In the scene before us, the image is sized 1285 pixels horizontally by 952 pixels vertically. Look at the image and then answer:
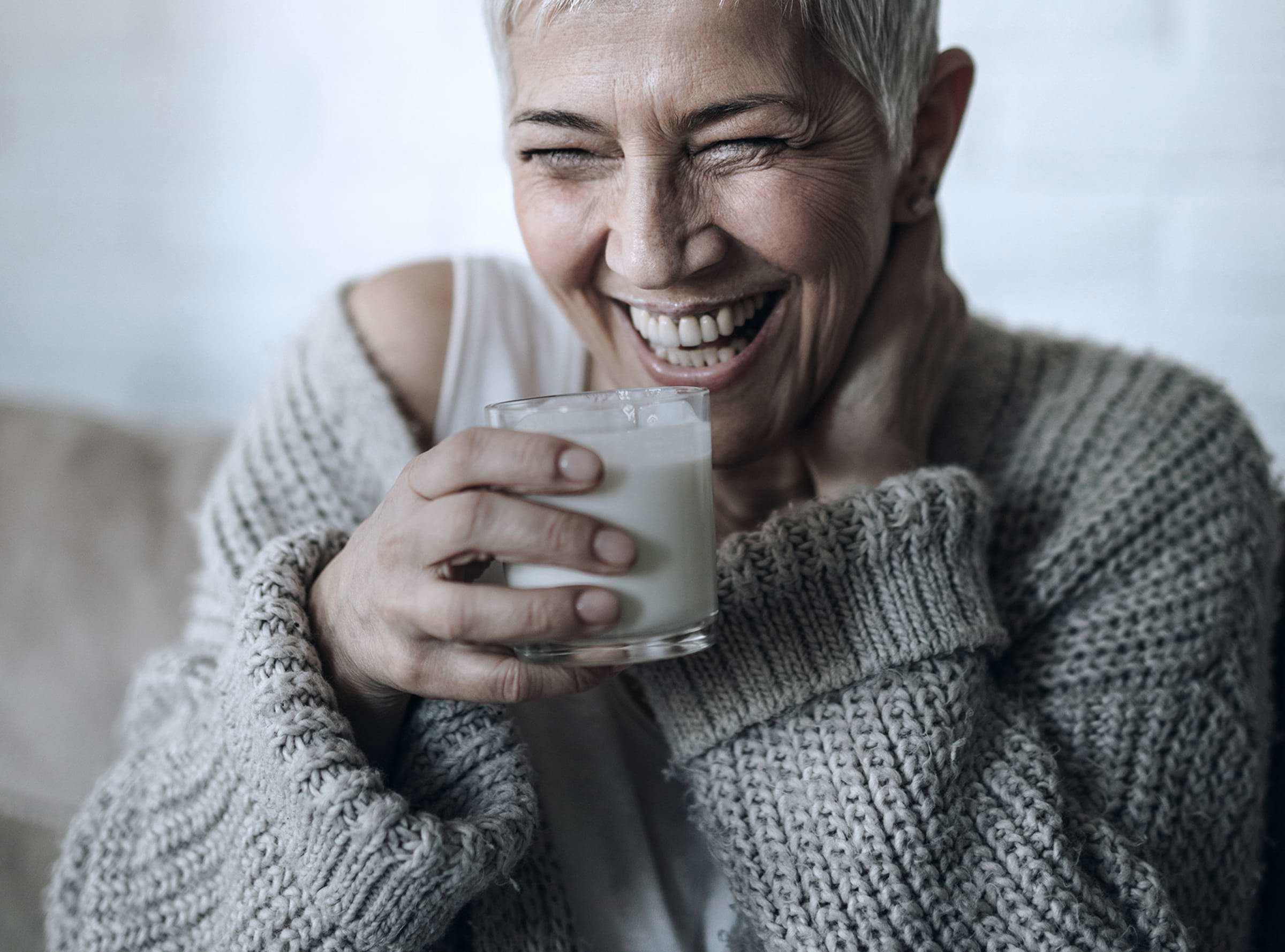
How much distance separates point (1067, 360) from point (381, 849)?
1.04 m

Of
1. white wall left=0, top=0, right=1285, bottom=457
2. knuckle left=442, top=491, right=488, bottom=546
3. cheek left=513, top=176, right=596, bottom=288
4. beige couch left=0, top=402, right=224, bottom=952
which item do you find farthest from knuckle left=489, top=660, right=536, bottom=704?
white wall left=0, top=0, right=1285, bottom=457

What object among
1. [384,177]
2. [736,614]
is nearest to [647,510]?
[736,614]

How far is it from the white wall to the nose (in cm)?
Result: 141

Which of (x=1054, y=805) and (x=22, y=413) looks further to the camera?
(x=22, y=413)

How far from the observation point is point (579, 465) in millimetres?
670

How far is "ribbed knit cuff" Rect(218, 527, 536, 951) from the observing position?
0.79 m

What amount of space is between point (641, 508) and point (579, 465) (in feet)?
0.21

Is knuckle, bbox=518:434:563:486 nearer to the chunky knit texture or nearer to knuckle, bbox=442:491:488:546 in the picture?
knuckle, bbox=442:491:488:546

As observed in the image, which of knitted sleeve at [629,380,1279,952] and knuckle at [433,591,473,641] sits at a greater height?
knuckle at [433,591,473,641]

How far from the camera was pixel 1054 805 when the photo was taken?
3.05 ft

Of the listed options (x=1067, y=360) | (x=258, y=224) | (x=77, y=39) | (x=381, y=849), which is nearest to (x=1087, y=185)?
(x=1067, y=360)

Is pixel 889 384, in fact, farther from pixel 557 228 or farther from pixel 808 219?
pixel 557 228

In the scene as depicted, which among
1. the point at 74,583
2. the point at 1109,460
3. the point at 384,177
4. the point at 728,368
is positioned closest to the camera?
the point at 728,368

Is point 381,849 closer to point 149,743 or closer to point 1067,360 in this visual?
point 149,743
